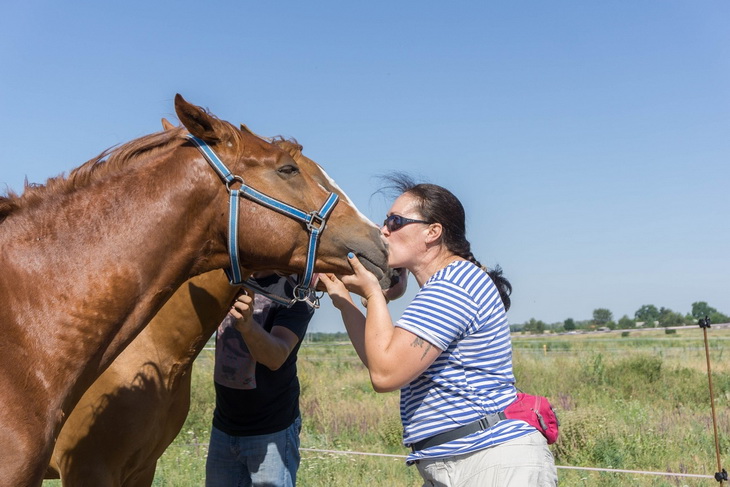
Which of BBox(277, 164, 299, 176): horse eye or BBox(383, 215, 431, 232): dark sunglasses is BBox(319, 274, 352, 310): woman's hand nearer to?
BBox(383, 215, 431, 232): dark sunglasses

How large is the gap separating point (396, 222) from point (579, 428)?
6.40 meters

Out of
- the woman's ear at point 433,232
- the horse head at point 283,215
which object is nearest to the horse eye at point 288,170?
the horse head at point 283,215

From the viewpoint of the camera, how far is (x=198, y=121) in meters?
2.68

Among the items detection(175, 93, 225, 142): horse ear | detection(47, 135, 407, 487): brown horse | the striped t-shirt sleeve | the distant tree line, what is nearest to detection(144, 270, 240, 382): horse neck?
detection(47, 135, 407, 487): brown horse

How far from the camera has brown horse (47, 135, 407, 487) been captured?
3314 mm

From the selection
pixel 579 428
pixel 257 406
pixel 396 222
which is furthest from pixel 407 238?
pixel 579 428

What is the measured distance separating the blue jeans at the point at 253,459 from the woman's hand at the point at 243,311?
2.71ft

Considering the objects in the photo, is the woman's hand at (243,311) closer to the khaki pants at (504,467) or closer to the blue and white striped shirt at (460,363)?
the blue and white striped shirt at (460,363)

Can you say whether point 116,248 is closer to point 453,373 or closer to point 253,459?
point 453,373

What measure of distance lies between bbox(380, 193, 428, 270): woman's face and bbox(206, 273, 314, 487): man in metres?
0.90

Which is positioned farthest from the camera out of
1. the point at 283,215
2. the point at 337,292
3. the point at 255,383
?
the point at 255,383

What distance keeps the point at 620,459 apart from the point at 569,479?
1.25 meters

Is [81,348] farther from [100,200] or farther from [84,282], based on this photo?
[100,200]

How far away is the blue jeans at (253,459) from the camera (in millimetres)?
3828
